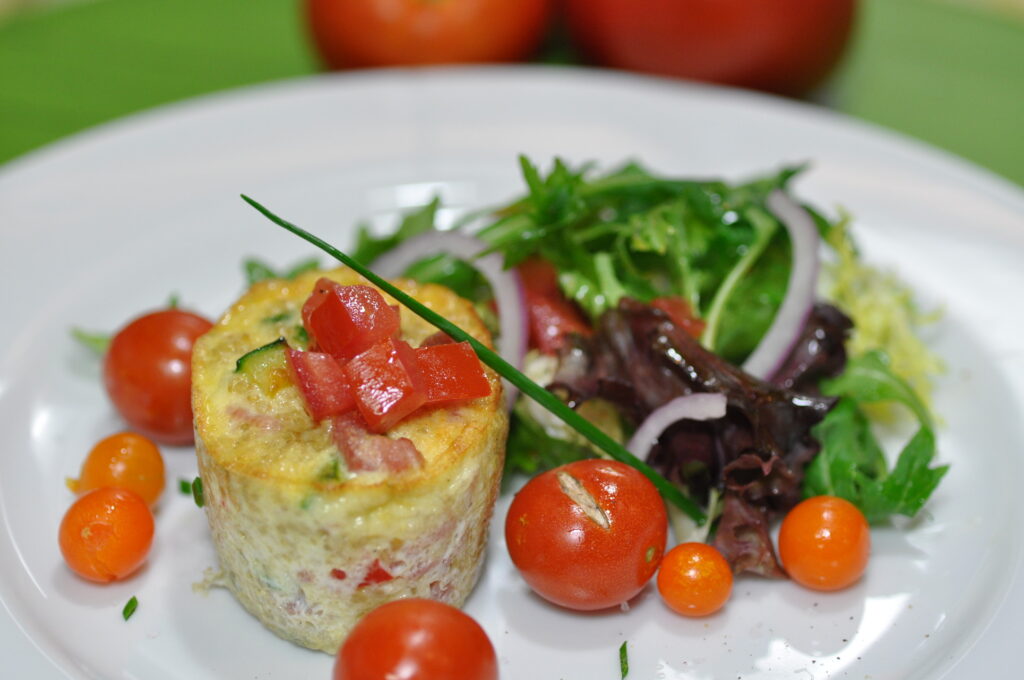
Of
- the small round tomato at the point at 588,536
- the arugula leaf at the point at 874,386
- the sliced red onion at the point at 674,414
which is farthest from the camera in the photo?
the arugula leaf at the point at 874,386

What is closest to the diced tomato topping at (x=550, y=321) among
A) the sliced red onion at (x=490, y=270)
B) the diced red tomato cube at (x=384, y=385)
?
the sliced red onion at (x=490, y=270)

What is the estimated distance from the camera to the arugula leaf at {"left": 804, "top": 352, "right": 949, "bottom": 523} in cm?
360

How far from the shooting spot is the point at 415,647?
268 centimetres

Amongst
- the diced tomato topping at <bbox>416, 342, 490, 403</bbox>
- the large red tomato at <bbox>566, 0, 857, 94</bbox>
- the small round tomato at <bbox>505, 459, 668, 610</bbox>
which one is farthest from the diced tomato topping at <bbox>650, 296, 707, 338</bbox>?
the large red tomato at <bbox>566, 0, 857, 94</bbox>

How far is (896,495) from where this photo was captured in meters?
3.59

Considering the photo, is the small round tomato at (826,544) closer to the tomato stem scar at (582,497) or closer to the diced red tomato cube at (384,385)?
the tomato stem scar at (582,497)

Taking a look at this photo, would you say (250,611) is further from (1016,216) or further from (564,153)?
(1016,216)

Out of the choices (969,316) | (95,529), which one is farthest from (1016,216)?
(95,529)

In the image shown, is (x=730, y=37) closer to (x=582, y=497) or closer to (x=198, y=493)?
(x=582, y=497)

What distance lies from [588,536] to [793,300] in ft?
4.68

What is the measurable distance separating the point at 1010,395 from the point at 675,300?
1.41 m

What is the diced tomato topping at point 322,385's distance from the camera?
2988 mm

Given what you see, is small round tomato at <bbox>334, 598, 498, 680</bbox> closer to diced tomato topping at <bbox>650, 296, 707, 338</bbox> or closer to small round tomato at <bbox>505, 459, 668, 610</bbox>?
small round tomato at <bbox>505, 459, 668, 610</bbox>

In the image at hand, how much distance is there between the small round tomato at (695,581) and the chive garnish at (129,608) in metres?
1.70
